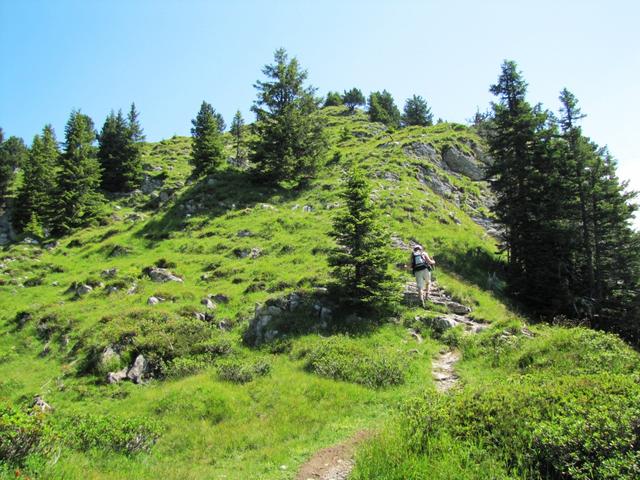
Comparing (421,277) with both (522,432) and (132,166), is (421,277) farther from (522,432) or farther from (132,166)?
(132,166)

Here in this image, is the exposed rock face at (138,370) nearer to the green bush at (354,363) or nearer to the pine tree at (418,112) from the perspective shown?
the green bush at (354,363)

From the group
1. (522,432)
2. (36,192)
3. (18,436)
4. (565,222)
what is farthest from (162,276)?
(36,192)

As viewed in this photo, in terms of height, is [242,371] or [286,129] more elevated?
[286,129]

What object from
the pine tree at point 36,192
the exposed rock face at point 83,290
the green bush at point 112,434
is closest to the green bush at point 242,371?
the green bush at point 112,434

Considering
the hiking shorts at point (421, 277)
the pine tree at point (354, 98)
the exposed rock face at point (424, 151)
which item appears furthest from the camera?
the pine tree at point (354, 98)

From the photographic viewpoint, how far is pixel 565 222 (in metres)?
25.5

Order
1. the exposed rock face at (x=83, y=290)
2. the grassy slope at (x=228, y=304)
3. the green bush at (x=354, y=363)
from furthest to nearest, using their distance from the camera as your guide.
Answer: the exposed rock face at (x=83, y=290)
the green bush at (x=354, y=363)
the grassy slope at (x=228, y=304)

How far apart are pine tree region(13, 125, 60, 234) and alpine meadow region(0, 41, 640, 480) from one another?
0.32 metres

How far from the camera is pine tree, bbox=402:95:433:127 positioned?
86.0 metres

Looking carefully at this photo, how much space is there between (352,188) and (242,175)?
29.6 meters

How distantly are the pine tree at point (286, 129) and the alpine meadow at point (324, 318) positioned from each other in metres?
0.22

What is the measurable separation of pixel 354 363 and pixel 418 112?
8224 cm

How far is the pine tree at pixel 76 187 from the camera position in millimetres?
42922

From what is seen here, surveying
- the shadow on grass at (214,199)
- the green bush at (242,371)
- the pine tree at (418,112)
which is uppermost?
the pine tree at (418,112)
